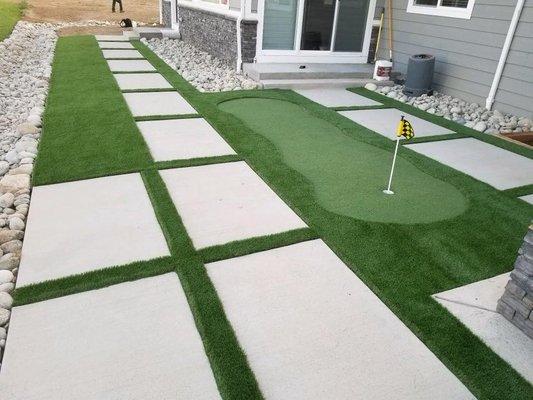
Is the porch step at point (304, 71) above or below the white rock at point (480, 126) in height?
above

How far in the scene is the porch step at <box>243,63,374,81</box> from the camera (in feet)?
23.4

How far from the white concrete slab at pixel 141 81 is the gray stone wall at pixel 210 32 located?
1.55 m

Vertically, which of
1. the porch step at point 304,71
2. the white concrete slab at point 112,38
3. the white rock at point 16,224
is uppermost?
the porch step at point 304,71

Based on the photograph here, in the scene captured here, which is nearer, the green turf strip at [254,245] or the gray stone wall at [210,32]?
the green turf strip at [254,245]

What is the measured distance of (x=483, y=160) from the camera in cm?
448

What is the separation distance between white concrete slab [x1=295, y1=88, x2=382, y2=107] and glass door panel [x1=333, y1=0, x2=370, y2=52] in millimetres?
1428

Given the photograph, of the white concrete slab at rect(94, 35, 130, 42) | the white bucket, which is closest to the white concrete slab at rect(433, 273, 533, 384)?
the white bucket

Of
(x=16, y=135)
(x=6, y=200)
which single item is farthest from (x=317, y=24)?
(x=6, y=200)

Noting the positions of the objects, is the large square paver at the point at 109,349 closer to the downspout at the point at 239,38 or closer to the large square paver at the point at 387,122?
the large square paver at the point at 387,122

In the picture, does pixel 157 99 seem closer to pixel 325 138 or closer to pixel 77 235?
pixel 325 138

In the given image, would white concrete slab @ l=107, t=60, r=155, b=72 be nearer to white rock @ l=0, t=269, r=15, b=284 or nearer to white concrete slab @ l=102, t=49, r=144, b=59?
white concrete slab @ l=102, t=49, r=144, b=59

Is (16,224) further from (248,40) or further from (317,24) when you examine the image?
(317,24)

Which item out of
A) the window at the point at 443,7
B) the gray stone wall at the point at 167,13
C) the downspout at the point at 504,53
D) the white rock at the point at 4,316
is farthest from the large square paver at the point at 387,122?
the gray stone wall at the point at 167,13

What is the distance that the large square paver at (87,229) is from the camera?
247cm
